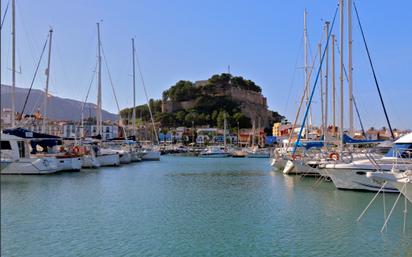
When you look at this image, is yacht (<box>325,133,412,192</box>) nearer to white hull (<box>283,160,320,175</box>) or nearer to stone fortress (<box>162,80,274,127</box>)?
white hull (<box>283,160,320,175</box>)

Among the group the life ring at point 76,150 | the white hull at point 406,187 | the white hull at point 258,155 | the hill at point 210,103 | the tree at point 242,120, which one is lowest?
the white hull at point 258,155

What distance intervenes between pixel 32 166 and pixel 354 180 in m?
21.9

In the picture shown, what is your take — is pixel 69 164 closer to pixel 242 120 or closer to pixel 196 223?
pixel 196 223

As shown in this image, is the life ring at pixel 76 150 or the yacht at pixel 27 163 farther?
the life ring at pixel 76 150

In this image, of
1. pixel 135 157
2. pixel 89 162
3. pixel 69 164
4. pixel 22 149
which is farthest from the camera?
pixel 135 157

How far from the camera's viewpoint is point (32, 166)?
32562mm

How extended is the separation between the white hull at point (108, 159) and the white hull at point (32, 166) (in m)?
11.2

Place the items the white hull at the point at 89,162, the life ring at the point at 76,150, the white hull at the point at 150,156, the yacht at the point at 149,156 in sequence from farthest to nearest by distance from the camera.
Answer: the white hull at the point at 150,156 → the yacht at the point at 149,156 → the white hull at the point at 89,162 → the life ring at the point at 76,150

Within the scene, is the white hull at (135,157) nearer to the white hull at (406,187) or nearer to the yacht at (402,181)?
the yacht at (402,181)

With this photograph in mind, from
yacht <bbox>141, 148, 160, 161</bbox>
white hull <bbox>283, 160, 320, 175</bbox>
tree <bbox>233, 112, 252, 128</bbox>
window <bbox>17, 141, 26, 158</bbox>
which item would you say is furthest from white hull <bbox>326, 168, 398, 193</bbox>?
tree <bbox>233, 112, 252, 128</bbox>

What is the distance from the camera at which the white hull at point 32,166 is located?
3135 centimetres

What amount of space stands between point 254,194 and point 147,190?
6.49 m

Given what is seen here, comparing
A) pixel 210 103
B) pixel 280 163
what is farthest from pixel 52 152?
pixel 210 103

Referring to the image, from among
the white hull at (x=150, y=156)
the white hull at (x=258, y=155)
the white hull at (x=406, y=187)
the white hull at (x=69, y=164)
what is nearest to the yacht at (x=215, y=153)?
the white hull at (x=258, y=155)
